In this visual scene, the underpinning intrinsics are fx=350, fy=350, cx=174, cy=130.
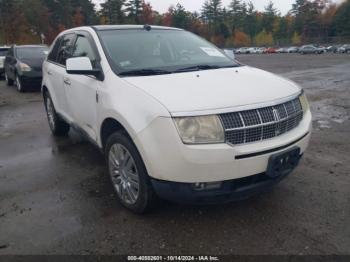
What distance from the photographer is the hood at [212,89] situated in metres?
2.73

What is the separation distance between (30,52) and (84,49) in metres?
9.55

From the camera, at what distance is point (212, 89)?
2.98 metres

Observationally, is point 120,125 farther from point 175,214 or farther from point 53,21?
→ point 53,21

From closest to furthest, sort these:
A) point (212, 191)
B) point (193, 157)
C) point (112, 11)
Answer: point (193, 157)
point (212, 191)
point (112, 11)

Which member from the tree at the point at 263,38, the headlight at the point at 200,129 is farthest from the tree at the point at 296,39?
the headlight at the point at 200,129

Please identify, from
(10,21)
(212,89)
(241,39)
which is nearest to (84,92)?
(212,89)

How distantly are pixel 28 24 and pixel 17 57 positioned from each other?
51130mm

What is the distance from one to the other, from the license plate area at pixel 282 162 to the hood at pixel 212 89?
18.3 inches

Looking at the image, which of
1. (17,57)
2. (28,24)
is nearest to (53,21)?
(28,24)

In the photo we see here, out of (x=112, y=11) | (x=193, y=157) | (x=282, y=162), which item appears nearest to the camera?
(x=193, y=157)

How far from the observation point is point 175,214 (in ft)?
10.8

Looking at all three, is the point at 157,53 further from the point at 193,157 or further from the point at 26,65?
the point at 26,65

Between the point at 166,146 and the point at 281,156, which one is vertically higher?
the point at 166,146

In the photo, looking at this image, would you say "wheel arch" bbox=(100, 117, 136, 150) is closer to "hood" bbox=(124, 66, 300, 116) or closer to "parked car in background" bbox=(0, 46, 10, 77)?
"hood" bbox=(124, 66, 300, 116)
